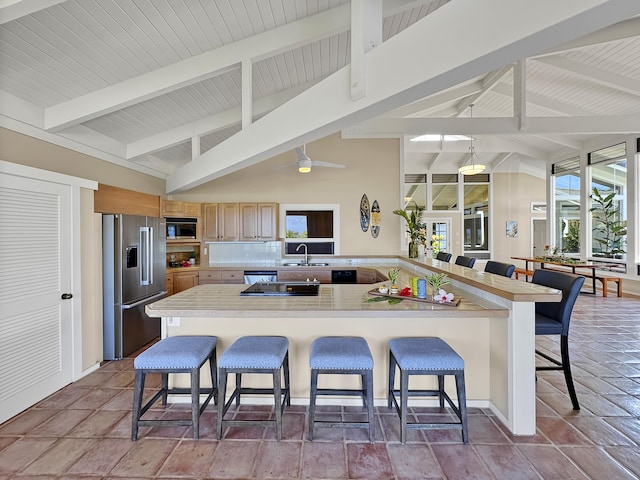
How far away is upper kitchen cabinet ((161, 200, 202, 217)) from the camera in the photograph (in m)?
5.05

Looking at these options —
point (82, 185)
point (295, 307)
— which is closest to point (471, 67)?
point (295, 307)

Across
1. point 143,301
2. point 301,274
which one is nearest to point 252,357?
point 143,301

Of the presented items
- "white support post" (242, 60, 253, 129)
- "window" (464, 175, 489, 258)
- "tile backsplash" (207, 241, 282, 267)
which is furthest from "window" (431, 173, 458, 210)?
"white support post" (242, 60, 253, 129)

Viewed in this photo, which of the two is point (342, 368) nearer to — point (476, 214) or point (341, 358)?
point (341, 358)

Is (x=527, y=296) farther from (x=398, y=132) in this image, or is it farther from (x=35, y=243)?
(x=398, y=132)

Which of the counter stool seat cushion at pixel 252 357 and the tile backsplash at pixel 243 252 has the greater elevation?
the tile backsplash at pixel 243 252

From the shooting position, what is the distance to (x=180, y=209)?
520 cm

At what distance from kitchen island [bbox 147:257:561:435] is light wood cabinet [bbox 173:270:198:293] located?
2849mm

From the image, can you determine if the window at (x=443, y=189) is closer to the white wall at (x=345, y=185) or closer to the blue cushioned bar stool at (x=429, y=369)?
the white wall at (x=345, y=185)

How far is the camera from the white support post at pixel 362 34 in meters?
2.13

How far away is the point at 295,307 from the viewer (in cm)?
216

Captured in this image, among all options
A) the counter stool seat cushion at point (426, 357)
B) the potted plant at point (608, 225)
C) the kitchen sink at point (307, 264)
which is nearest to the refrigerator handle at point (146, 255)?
the kitchen sink at point (307, 264)

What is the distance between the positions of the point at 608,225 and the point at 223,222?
27.1 ft

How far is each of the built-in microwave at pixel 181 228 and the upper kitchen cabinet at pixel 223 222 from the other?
282mm
